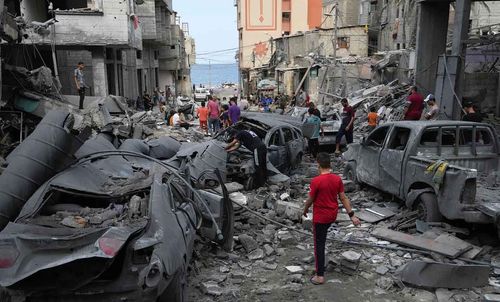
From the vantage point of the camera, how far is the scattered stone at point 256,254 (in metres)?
6.63

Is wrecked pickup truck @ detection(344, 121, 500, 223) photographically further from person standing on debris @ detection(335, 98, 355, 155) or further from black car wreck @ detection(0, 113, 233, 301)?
person standing on debris @ detection(335, 98, 355, 155)

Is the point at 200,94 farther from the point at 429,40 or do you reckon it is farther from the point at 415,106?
the point at 415,106

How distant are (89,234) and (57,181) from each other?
1.45m

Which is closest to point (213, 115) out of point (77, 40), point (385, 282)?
point (77, 40)

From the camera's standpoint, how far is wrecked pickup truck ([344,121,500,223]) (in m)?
6.30

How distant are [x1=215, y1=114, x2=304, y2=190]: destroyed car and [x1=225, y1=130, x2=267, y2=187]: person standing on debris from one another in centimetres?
15

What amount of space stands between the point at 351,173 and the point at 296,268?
4.85 m

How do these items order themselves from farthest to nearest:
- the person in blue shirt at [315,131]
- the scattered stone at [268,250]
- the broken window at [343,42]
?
1. the broken window at [343,42]
2. the person in blue shirt at [315,131]
3. the scattered stone at [268,250]

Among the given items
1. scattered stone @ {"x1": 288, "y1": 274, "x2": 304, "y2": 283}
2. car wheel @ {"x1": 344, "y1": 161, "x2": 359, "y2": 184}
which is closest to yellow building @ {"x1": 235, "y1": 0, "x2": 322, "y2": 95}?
car wheel @ {"x1": 344, "y1": 161, "x2": 359, "y2": 184}

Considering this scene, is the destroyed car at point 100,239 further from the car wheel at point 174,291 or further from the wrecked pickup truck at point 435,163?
the wrecked pickup truck at point 435,163

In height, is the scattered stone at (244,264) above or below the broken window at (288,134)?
below

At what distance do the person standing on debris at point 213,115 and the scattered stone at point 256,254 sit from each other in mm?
10940

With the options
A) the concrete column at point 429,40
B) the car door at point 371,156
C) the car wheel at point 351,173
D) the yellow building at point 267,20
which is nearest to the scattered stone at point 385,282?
the car door at point 371,156

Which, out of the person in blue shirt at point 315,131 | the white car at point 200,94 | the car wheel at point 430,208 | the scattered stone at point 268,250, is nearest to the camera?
the scattered stone at point 268,250
